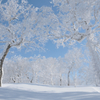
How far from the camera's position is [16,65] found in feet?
99.9

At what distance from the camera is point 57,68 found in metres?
26.4

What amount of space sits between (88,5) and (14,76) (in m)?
31.0

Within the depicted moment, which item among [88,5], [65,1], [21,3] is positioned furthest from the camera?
[21,3]

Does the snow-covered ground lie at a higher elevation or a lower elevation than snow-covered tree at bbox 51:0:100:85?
lower

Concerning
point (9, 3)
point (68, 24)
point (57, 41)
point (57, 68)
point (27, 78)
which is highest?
point (9, 3)

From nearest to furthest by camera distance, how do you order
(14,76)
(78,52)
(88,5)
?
(88,5) < (78,52) < (14,76)

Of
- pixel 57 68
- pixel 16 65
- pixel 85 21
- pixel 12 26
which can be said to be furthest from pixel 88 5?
pixel 16 65

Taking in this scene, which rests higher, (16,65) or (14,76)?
(16,65)

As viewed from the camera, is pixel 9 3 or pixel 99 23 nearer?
pixel 99 23

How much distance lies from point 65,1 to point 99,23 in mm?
3126

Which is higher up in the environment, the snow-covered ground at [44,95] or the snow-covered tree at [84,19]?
the snow-covered tree at [84,19]

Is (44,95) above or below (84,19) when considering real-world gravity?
below

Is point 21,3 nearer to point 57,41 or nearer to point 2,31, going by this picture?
point 2,31

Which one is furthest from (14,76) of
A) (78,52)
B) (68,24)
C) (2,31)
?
(68,24)
